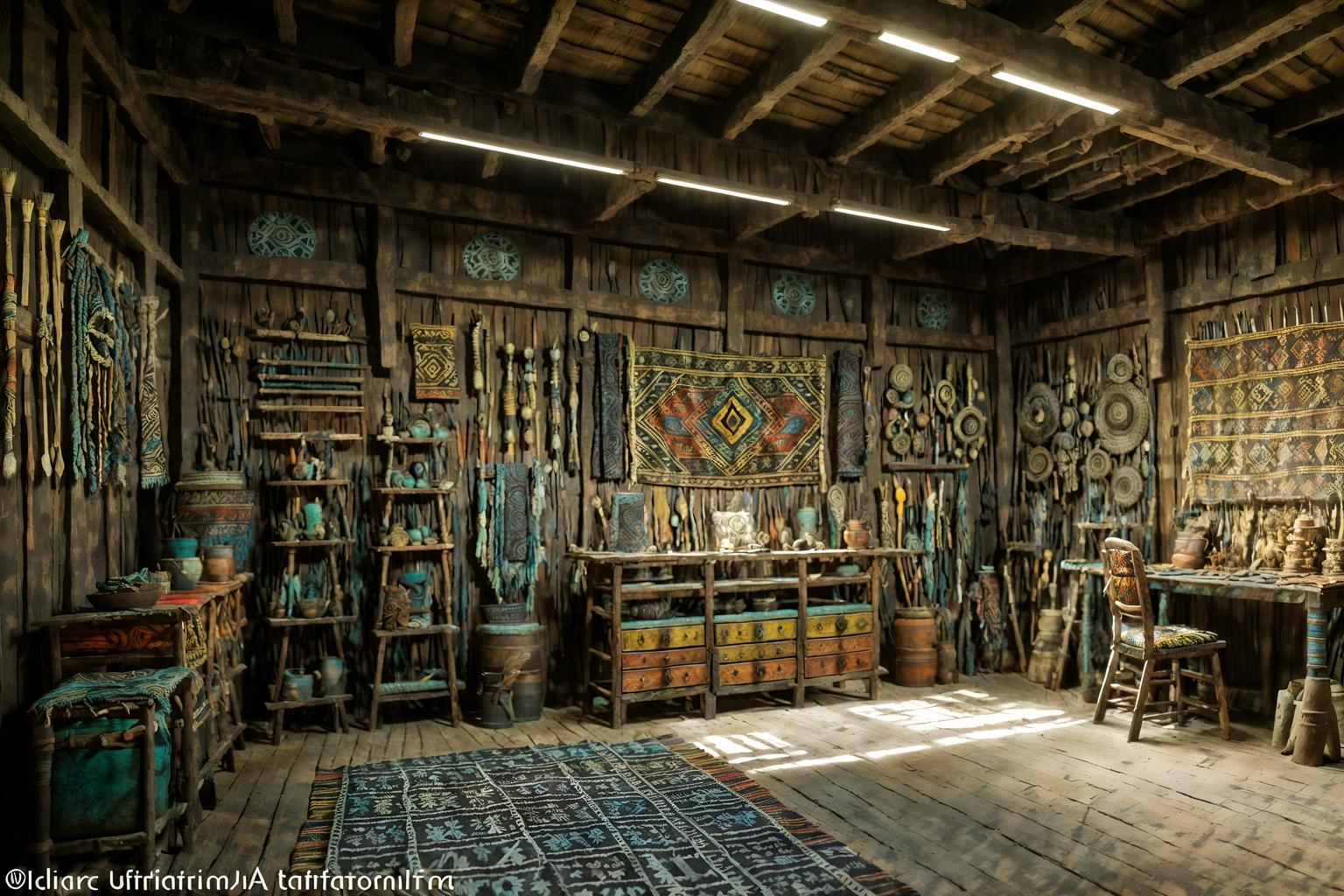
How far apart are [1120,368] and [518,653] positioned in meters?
5.08

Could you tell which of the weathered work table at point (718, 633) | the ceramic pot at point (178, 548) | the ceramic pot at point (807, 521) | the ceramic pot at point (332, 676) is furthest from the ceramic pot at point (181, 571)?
the ceramic pot at point (807, 521)

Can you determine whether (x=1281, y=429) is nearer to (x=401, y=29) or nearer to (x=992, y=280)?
(x=992, y=280)

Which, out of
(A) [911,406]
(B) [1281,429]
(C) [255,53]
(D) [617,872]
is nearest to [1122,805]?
(D) [617,872]

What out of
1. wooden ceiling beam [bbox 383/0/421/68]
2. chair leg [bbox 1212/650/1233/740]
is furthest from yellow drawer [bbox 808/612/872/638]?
wooden ceiling beam [bbox 383/0/421/68]

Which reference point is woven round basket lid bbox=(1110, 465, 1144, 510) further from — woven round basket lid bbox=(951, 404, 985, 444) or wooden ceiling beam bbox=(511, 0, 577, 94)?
wooden ceiling beam bbox=(511, 0, 577, 94)

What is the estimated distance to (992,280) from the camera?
7789mm

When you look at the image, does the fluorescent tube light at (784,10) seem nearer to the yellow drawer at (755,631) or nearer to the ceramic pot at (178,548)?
the ceramic pot at (178,548)

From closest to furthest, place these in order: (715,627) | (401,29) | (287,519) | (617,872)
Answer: (617,872) < (401,29) < (287,519) < (715,627)

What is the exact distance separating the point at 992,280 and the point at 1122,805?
196 inches

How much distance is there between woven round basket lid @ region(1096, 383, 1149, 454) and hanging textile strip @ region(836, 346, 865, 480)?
189cm

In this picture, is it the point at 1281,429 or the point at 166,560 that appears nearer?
the point at 166,560

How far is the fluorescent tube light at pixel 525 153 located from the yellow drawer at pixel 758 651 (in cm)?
320

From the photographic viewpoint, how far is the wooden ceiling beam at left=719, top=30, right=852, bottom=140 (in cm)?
412

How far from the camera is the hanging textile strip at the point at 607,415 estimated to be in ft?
20.5
